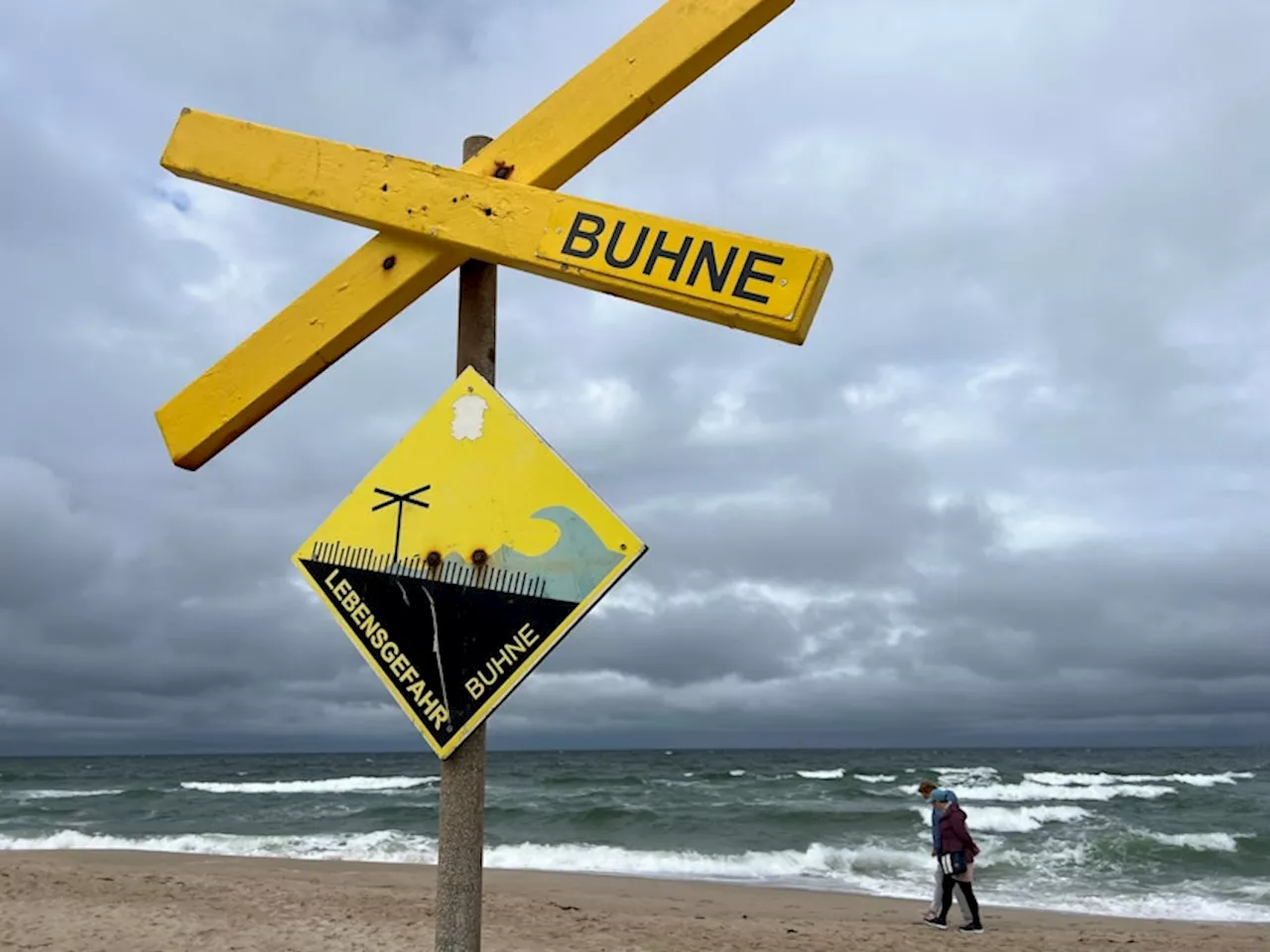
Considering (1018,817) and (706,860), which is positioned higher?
(706,860)

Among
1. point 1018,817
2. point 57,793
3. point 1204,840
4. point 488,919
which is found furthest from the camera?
point 57,793

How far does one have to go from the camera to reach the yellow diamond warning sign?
1873mm

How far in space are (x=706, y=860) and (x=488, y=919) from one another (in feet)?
28.6

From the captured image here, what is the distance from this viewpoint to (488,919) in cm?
1094

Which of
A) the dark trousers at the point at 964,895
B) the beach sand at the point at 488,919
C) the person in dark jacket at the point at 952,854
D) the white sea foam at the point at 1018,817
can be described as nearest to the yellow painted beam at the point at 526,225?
the beach sand at the point at 488,919

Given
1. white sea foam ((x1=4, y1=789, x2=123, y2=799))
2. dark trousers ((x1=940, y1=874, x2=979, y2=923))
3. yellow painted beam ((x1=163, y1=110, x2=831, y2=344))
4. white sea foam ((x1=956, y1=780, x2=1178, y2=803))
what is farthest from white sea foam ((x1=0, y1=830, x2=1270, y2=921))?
white sea foam ((x1=956, y1=780, x2=1178, y2=803))

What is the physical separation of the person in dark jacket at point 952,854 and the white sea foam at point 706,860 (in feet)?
10.7

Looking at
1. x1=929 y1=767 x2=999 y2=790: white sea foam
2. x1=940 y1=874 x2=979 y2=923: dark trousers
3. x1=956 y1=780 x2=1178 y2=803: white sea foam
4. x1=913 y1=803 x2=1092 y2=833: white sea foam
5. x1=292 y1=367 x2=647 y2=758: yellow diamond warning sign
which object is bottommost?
x1=929 y1=767 x2=999 y2=790: white sea foam

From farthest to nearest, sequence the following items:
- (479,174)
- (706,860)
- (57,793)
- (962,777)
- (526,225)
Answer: (962,777), (57,793), (706,860), (479,174), (526,225)

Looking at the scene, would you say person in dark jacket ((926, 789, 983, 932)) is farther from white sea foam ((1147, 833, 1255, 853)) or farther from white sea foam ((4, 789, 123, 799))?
white sea foam ((4, 789, 123, 799))

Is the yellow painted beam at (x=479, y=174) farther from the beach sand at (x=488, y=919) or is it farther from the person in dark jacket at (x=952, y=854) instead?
the person in dark jacket at (x=952, y=854)

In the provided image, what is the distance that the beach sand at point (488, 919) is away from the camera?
372 inches

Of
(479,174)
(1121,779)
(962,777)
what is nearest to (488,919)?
(479,174)

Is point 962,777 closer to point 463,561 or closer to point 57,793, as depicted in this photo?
point 57,793
